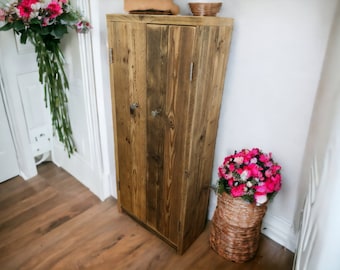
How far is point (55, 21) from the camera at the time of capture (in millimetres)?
1607

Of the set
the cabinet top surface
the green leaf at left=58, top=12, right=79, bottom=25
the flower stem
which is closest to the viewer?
the cabinet top surface

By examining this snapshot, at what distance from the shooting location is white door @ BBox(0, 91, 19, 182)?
6.99 ft

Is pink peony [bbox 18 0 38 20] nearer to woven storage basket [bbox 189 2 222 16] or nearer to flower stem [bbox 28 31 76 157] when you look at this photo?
flower stem [bbox 28 31 76 157]

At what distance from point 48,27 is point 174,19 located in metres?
0.94

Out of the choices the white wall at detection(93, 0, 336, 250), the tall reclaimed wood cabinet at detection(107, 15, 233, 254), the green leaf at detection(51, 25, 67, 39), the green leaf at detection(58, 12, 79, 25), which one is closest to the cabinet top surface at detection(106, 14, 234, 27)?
the tall reclaimed wood cabinet at detection(107, 15, 233, 254)

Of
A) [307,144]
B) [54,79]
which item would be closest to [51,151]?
[54,79]

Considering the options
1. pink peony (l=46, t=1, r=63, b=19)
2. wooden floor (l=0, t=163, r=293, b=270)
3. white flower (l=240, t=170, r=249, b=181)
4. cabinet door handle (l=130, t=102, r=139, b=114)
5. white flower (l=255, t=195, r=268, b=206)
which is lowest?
wooden floor (l=0, t=163, r=293, b=270)

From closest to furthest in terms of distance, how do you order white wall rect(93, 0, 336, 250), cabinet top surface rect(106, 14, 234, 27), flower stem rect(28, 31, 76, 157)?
cabinet top surface rect(106, 14, 234, 27) < white wall rect(93, 0, 336, 250) < flower stem rect(28, 31, 76, 157)

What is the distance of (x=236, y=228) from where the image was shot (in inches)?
57.9

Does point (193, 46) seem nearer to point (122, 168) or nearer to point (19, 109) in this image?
point (122, 168)

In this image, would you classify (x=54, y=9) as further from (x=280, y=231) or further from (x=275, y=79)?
(x=280, y=231)

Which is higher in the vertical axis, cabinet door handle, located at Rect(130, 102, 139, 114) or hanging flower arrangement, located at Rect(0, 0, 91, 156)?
hanging flower arrangement, located at Rect(0, 0, 91, 156)

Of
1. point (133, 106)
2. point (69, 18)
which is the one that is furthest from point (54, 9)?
point (133, 106)

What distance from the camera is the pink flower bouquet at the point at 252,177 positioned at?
52.3 inches
